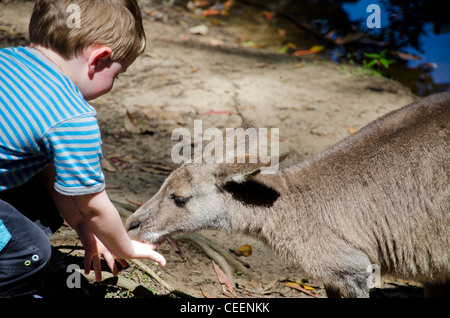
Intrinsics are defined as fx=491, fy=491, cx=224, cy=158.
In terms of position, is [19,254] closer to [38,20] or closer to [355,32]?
[38,20]

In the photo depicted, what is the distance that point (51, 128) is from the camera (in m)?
1.87

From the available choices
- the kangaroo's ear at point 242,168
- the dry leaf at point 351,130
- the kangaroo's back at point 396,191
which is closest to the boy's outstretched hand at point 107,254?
the kangaroo's ear at point 242,168

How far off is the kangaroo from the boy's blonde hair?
95 cm

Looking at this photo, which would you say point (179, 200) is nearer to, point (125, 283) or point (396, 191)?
point (125, 283)

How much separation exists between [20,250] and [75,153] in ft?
1.83

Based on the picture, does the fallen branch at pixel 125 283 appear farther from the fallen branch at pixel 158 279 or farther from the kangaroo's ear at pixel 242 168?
the kangaroo's ear at pixel 242 168

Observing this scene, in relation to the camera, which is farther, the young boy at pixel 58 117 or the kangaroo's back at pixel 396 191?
the kangaroo's back at pixel 396 191

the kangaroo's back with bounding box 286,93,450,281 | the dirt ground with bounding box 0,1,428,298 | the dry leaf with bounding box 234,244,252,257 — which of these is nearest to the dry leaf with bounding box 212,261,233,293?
the dirt ground with bounding box 0,1,428,298

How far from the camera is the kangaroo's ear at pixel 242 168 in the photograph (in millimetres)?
2557

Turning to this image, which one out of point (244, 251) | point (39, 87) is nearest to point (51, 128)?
point (39, 87)

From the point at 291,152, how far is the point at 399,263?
6.27 ft

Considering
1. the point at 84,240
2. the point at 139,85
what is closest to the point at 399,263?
the point at 84,240

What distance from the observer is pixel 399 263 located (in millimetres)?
2912

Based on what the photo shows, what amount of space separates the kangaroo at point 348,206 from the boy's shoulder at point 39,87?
104 cm
